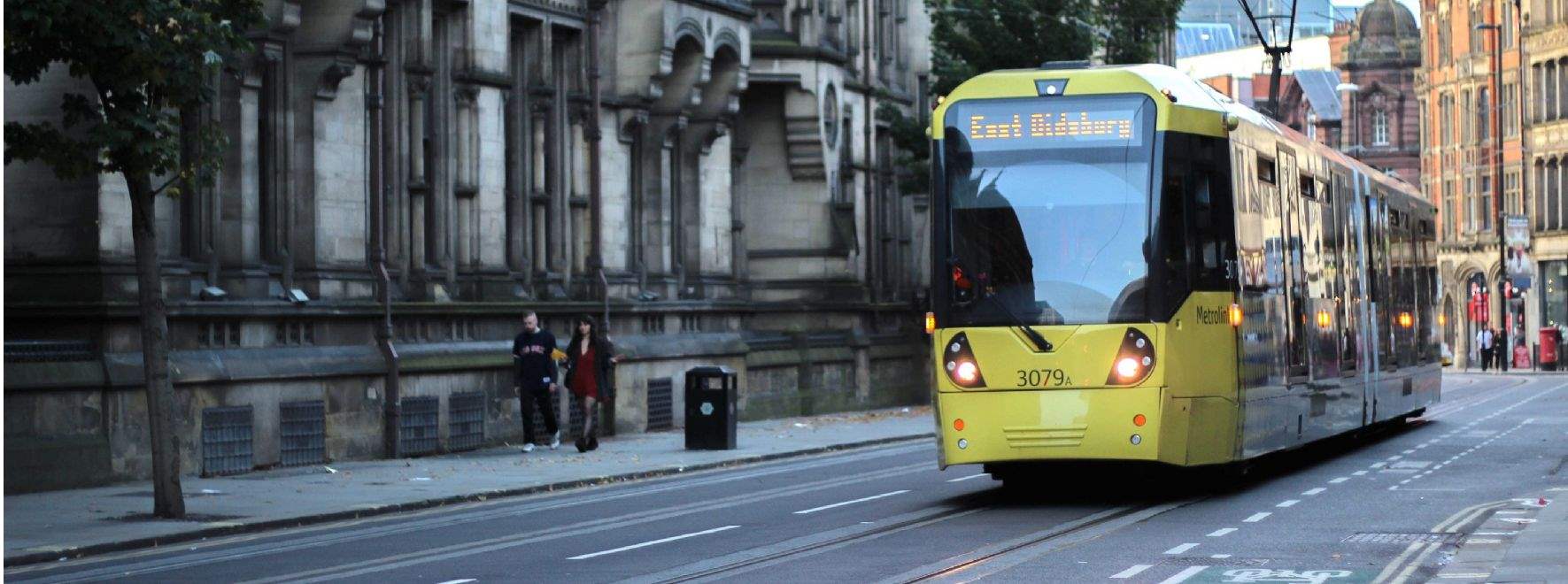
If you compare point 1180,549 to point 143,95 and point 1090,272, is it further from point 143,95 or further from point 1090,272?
point 143,95

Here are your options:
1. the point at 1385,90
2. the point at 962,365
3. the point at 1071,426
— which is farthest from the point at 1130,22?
the point at 1385,90

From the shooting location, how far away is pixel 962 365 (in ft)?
65.1

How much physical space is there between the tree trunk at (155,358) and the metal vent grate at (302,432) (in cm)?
654

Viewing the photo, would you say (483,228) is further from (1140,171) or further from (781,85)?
(1140,171)

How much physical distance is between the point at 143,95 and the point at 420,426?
1030cm

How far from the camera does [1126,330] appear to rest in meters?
19.5

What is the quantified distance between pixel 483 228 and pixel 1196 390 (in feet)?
50.8

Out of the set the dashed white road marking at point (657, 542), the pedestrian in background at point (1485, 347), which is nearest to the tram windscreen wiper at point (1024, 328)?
the dashed white road marking at point (657, 542)

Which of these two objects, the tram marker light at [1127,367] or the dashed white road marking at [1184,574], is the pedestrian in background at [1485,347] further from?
the dashed white road marking at [1184,574]

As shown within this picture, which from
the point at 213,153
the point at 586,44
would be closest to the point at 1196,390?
the point at 213,153

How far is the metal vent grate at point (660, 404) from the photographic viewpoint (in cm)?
3722

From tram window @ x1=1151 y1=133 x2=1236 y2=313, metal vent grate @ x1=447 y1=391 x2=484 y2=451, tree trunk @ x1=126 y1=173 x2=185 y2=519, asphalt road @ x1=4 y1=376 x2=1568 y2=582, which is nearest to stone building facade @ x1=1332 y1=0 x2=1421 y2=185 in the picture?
metal vent grate @ x1=447 y1=391 x2=484 y2=451

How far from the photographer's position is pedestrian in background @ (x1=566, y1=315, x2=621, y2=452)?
102ft

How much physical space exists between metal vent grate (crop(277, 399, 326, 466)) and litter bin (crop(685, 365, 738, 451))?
559 cm
